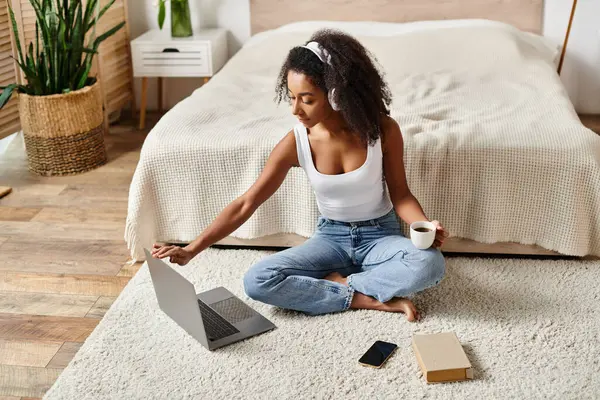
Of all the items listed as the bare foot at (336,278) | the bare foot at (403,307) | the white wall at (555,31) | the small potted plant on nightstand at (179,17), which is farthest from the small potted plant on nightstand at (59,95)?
the bare foot at (403,307)

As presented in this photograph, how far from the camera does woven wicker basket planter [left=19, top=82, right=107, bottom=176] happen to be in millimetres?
3328

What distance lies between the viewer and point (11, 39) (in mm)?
3631

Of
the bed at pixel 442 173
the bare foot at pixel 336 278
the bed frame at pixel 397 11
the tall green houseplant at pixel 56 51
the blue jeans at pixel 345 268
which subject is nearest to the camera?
the blue jeans at pixel 345 268

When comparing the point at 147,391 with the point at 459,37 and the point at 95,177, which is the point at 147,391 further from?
the point at 459,37

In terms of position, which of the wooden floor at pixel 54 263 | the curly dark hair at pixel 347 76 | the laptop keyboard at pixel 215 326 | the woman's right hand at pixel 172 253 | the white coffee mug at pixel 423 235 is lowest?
the wooden floor at pixel 54 263

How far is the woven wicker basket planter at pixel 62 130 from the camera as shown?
3.33 meters

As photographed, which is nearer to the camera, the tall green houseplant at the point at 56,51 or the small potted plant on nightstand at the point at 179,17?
the tall green houseplant at the point at 56,51

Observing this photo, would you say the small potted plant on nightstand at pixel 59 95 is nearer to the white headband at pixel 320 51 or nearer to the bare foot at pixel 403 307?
the white headband at pixel 320 51

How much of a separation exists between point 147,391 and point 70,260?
908 mm

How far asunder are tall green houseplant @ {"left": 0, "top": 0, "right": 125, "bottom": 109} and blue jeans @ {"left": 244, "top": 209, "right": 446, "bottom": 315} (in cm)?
165

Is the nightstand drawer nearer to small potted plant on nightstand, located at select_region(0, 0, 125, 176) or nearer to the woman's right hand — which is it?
small potted plant on nightstand, located at select_region(0, 0, 125, 176)

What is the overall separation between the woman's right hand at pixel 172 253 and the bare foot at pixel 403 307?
577 mm

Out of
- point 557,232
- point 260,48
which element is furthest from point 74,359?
point 260,48

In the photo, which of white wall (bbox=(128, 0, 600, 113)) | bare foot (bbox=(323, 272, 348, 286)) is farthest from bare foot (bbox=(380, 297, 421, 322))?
white wall (bbox=(128, 0, 600, 113))
